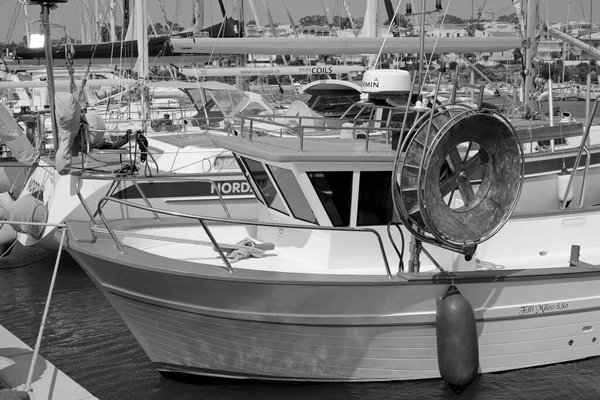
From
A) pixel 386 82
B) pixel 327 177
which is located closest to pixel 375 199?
pixel 327 177

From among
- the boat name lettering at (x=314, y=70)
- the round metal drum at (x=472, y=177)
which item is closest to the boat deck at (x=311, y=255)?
the round metal drum at (x=472, y=177)

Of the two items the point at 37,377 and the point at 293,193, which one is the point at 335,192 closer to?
the point at 293,193

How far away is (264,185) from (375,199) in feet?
4.25

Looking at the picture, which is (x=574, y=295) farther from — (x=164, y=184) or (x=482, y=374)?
(x=164, y=184)

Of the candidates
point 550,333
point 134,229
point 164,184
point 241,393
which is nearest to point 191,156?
point 164,184

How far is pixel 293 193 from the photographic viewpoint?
8047mm

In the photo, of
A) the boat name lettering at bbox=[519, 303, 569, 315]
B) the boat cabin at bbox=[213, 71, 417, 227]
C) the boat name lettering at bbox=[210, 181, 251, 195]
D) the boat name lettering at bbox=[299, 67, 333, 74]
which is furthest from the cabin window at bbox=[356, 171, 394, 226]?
the boat name lettering at bbox=[299, 67, 333, 74]

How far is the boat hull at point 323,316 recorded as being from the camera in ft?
24.5

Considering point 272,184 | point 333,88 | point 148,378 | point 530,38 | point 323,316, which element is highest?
point 530,38

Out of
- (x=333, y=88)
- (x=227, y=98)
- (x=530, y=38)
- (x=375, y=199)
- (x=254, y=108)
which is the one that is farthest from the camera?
(x=227, y=98)

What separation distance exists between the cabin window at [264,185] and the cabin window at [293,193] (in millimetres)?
161

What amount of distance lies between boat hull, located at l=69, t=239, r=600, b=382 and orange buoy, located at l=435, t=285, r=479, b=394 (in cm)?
20

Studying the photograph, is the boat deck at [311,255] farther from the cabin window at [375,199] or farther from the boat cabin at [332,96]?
the boat cabin at [332,96]

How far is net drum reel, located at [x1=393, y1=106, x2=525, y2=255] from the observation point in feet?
22.8
